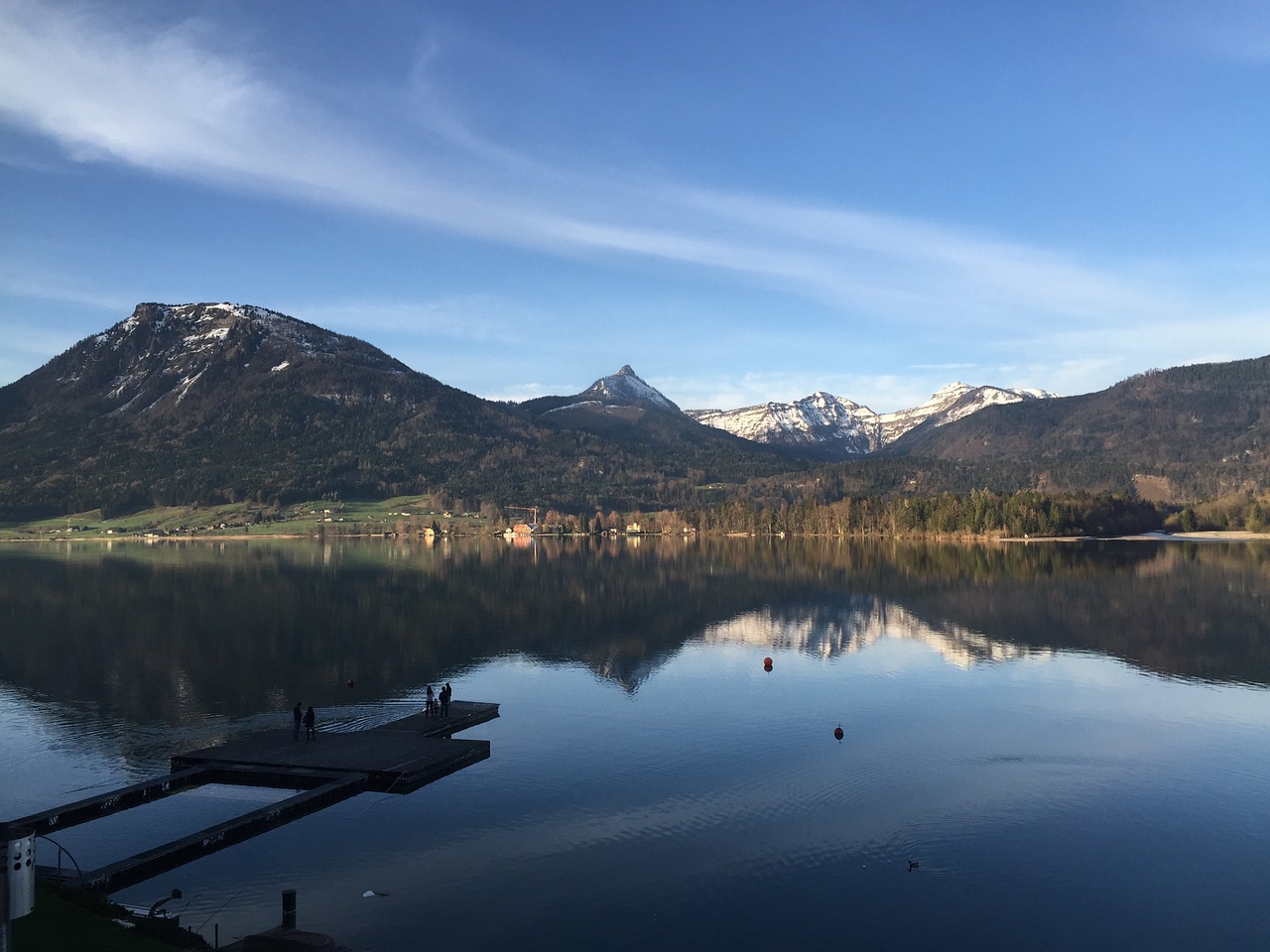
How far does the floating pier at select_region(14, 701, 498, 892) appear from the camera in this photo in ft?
118

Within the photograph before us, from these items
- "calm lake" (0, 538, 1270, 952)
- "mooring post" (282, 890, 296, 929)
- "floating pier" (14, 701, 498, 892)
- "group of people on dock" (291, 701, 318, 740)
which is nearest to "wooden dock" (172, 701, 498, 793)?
"floating pier" (14, 701, 498, 892)

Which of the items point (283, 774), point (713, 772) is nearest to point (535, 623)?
point (713, 772)

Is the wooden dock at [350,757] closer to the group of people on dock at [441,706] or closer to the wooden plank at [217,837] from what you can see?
the wooden plank at [217,837]

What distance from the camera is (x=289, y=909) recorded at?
29.7 meters

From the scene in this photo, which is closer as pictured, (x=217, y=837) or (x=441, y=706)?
(x=217, y=837)

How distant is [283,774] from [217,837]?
916cm

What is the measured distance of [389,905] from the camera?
32062mm

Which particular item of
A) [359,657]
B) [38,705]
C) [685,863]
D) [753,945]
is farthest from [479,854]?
[359,657]

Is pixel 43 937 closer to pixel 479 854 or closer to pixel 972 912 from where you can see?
pixel 479 854

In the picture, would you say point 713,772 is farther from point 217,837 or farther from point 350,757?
point 217,837

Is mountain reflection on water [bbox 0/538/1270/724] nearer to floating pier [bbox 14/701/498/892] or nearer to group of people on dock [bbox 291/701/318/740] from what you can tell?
group of people on dock [bbox 291/701/318/740]

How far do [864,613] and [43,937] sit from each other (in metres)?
100

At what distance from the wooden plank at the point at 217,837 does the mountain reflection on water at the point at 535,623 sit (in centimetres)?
2043

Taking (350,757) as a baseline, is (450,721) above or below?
below
